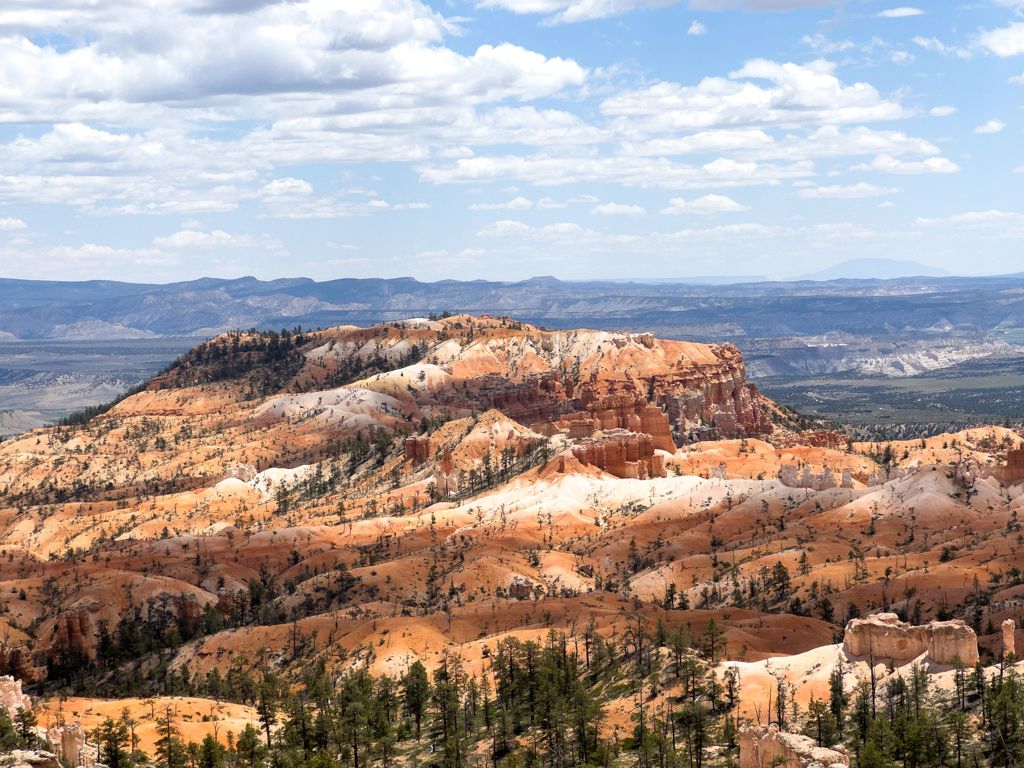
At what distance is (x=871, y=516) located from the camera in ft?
470

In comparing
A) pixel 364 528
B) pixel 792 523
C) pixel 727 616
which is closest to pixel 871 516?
pixel 792 523

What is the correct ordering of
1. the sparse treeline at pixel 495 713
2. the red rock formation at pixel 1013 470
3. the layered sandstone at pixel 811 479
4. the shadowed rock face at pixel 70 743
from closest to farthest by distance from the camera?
the shadowed rock face at pixel 70 743 < the sparse treeline at pixel 495 713 < the red rock formation at pixel 1013 470 < the layered sandstone at pixel 811 479

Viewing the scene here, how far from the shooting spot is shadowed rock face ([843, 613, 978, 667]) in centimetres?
7794

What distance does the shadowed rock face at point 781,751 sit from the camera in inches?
2473

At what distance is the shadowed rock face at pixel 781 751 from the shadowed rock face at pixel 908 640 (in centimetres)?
1368

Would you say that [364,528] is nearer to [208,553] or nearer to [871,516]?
[208,553]

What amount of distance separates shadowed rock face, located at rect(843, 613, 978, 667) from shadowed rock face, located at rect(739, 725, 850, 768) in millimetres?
13677

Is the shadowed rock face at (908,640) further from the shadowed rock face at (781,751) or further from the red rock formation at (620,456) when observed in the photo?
the red rock formation at (620,456)

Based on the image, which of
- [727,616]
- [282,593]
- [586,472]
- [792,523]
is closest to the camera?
[727,616]

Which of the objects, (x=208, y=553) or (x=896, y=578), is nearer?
(x=896, y=578)

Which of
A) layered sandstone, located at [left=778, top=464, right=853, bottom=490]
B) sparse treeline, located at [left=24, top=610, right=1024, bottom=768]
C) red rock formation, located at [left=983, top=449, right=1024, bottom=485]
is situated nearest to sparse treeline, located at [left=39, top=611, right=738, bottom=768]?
sparse treeline, located at [left=24, top=610, right=1024, bottom=768]

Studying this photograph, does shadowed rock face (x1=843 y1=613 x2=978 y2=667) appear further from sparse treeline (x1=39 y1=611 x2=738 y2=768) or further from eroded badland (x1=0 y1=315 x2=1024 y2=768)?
sparse treeline (x1=39 y1=611 x2=738 y2=768)

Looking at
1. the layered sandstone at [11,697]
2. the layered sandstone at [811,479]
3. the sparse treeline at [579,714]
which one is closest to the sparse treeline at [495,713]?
the sparse treeline at [579,714]

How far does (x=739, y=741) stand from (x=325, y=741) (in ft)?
84.5
